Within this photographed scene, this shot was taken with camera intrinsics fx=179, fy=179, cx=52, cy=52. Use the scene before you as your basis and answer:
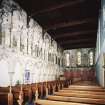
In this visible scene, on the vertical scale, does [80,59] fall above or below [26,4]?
below

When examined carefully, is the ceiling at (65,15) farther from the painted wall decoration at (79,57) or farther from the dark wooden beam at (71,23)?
the painted wall decoration at (79,57)

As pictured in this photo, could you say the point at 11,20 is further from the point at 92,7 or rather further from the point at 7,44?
the point at 92,7

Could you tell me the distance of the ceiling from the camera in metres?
13.3

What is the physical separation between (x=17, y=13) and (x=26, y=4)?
1134 mm

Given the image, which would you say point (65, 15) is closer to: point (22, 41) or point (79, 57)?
point (22, 41)

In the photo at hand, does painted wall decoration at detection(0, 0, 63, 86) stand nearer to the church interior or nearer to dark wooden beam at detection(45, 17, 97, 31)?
the church interior

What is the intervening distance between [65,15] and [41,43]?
3.80m

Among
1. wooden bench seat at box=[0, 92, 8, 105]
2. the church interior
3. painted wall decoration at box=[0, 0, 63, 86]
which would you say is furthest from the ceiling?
wooden bench seat at box=[0, 92, 8, 105]

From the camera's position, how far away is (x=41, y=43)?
17750 millimetres

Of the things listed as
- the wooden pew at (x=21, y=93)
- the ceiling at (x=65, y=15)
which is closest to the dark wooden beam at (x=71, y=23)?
the ceiling at (x=65, y=15)

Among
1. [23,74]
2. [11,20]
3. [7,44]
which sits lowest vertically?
[23,74]

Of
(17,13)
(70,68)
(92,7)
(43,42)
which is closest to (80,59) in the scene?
(70,68)

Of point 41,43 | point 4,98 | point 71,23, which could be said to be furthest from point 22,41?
point 4,98

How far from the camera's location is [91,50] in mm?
27875
